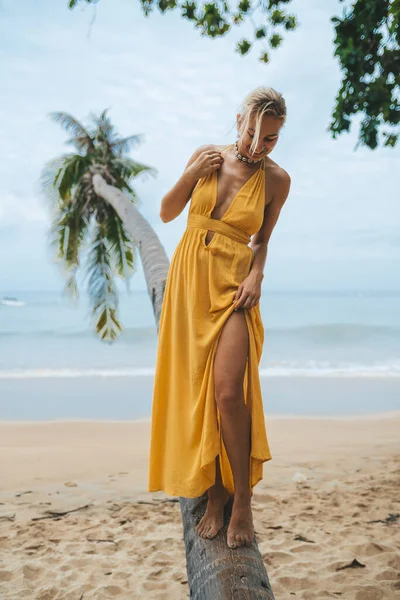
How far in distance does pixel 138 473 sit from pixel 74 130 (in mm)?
6056

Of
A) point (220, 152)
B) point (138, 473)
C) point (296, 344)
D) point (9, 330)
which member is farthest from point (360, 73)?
point (9, 330)

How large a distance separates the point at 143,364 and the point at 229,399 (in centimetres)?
1756

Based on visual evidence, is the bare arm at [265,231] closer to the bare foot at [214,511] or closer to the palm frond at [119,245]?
the bare foot at [214,511]

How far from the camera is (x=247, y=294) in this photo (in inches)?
102

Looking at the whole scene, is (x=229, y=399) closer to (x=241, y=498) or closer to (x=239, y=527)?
(x=241, y=498)

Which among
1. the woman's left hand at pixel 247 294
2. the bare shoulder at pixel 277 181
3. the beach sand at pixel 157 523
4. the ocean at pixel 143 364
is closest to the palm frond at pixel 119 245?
the ocean at pixel 143 364

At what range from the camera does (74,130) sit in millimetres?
10555

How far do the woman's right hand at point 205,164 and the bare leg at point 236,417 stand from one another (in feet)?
2.26

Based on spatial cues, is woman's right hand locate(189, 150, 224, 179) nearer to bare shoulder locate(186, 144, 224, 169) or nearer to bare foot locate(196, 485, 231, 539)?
bare shoulder locate(186, 144, 224, 169)

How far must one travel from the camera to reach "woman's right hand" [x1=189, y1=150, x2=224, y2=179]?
2.69 meters

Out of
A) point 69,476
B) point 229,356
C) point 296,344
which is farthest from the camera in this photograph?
point 296,344

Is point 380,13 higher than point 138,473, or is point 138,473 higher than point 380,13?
point 380,13

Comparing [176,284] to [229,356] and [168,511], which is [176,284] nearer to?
[229,356]

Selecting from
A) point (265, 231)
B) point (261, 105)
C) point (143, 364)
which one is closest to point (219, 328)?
point (265, 231)
